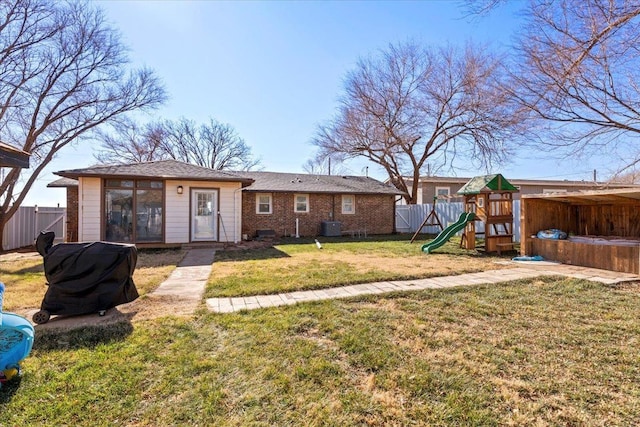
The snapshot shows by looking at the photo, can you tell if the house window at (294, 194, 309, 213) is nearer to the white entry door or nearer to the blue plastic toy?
the white entry door

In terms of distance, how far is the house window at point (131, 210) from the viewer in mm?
10094

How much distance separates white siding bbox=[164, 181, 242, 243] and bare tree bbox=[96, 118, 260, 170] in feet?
52.0

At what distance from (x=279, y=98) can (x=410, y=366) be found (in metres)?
13.8

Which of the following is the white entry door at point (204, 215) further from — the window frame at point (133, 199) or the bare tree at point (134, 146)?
the bare tree at point (134, 146)

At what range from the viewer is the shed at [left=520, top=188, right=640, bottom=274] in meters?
6.27

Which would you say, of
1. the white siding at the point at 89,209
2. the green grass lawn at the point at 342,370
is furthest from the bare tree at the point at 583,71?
the white siding at the point at 89,209

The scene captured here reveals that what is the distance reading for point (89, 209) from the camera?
990cm

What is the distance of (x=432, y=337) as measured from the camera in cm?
318

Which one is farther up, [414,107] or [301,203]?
[414,107]

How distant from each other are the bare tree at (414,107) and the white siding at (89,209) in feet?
45.9

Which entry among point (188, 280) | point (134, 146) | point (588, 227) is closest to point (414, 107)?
point (588, 227)

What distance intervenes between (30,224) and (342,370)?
17.0 metres

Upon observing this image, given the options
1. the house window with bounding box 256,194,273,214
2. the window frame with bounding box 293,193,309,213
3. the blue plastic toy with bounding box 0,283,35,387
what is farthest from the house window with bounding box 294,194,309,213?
the blue plastic toy with bounding box 0,283,35,387

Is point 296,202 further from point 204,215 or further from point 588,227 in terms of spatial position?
point 588,227
